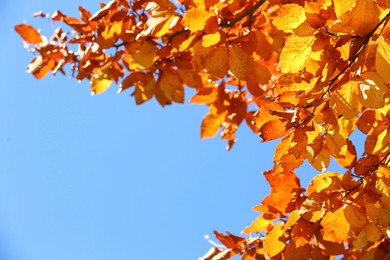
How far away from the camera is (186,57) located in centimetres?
262

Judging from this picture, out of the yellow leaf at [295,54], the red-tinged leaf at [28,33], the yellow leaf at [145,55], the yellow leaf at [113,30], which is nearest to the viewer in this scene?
the yellow leaf at [295,54]

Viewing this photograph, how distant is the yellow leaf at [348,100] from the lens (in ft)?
4.40

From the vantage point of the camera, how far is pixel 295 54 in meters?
1.43

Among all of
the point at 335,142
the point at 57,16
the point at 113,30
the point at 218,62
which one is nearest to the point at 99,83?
the point at 57,16

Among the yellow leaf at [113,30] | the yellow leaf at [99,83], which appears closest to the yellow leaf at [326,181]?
the yellow leaf at [113,30]

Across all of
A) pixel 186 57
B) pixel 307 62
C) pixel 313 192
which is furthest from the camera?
pixel 186 57

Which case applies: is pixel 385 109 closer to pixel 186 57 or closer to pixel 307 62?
pixel 307 62

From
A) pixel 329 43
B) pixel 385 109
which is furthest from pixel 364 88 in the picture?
pixel 385 109

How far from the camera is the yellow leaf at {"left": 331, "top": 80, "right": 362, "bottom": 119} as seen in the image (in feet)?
4.40

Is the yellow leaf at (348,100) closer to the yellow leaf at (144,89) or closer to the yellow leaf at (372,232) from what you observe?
the yellow leaf at (372,232)

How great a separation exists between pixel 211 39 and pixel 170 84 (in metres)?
0.70

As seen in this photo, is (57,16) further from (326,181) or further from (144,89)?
(326,181)

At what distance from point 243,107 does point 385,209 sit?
1.62m

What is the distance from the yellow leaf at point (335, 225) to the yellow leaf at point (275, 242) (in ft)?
1.21
